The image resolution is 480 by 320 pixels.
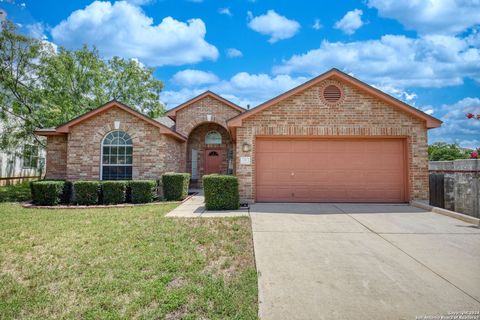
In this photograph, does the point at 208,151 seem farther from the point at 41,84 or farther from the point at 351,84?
the point at 41,84

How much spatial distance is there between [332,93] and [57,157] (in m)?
13.5

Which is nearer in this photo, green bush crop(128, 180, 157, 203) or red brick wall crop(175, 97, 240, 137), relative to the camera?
green bush crop(128, 180, 157, 203)

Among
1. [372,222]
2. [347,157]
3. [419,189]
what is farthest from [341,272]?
[419,189]

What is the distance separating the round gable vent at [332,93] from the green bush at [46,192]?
1150 centimetres

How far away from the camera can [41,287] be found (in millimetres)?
3631

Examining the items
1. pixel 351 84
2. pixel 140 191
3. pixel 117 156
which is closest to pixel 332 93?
pixel 351 84

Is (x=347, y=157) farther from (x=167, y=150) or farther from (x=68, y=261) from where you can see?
(x=68, y=261)

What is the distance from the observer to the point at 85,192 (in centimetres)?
1048

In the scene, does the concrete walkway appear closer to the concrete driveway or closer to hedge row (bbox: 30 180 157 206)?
the concrete driveway

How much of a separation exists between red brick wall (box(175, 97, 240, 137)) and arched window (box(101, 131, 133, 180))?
547 cm

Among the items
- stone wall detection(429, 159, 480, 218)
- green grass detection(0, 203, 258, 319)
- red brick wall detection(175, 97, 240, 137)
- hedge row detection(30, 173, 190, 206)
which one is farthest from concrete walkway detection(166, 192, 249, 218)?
red brick wall detection(175, 97, 240, 137)

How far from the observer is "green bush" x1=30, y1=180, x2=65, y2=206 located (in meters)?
10.3

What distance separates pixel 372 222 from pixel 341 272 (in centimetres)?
365

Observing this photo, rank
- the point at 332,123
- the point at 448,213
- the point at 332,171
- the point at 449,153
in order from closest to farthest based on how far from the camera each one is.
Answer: the point at 448,213
the point at 332,123
the point at 332,171
the point at 449,153
